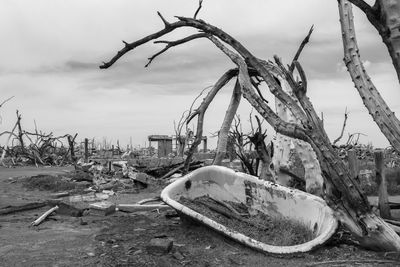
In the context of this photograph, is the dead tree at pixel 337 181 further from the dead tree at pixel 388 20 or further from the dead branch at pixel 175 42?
the dead branch at pixel 175 42

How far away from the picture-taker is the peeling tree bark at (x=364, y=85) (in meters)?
4.64

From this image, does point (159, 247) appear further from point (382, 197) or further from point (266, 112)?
point (382, 197)

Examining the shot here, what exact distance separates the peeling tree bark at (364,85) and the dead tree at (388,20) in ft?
2.66

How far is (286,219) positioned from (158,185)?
689 cm

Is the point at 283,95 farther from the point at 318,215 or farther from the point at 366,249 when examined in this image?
the point at 366,249

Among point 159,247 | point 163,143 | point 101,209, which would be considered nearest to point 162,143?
point 163,143

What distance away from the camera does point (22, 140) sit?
2145 cm

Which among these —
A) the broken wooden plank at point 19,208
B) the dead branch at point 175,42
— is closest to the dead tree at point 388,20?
the dead branch at point 175,42

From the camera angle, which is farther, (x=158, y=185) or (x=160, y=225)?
(x=158, y=185)

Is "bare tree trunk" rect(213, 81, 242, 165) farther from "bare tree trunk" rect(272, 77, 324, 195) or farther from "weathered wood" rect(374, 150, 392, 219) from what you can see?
"weathered wood" rect(374, 150, 392, 219)

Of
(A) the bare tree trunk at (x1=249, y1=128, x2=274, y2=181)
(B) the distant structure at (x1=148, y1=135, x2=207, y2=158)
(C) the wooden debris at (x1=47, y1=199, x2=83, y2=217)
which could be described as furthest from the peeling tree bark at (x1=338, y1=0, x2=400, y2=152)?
(B) the distant structure at (x1=148, y1=135, x2=207, y2=158)

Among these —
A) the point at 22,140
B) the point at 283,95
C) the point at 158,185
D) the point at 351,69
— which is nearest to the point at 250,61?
the point at 283,95

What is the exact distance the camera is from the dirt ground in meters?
4.30

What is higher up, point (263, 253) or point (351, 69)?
point (351, 69)
